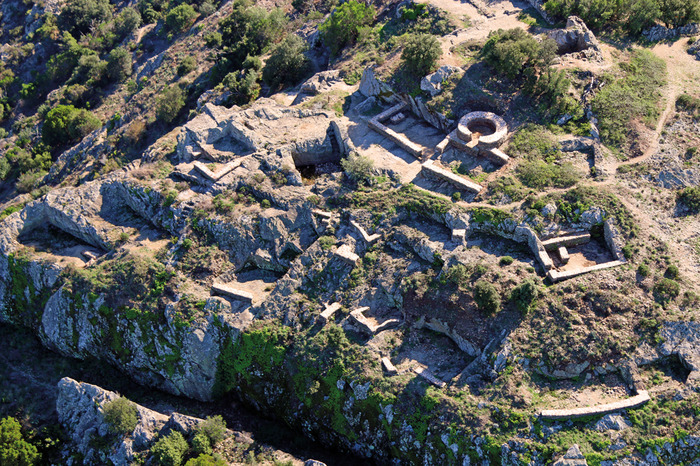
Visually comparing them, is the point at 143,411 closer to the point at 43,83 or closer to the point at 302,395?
the point at 302,395

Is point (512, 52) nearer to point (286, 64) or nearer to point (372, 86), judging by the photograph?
point (372, 86)

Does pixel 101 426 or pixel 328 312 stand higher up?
pixel 328 312

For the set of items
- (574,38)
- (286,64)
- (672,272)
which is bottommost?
(672,272)

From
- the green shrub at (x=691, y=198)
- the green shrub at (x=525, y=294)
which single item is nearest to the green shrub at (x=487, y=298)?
the green shrub at (x=525, y=294)

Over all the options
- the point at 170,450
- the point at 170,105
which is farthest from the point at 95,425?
the point at 170,105

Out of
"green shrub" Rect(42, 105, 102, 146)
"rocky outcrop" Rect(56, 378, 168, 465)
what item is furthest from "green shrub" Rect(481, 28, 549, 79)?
"green shrub" Rect(42, 105, 102, 146)

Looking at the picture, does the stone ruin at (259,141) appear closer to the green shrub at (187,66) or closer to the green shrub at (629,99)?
the green shrub at (187,66)
